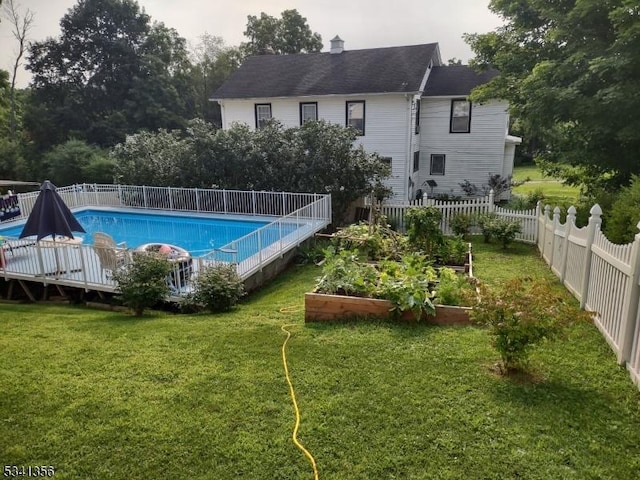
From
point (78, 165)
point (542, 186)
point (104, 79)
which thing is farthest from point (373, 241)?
point (104, 79)

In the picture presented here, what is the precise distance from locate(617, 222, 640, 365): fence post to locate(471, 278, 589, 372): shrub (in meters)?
0.46

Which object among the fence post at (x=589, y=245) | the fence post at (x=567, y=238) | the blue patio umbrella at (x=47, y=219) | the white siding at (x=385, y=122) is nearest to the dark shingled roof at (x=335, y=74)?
the white siding at (x=385, y=122)

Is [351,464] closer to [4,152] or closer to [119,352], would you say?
[119,352]

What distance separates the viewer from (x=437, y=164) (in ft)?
68.7

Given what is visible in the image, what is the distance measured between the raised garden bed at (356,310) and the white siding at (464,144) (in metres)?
15.9

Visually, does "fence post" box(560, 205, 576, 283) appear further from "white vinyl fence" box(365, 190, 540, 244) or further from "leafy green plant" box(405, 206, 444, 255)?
"white vinyl fence" box(365, 190, 540, 244)

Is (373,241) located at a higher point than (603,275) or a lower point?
lower

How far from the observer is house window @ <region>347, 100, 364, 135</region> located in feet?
64.7

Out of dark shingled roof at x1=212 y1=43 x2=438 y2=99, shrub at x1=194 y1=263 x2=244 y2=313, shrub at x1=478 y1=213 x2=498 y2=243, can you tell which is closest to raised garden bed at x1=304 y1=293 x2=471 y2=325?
shrub at x1=194 y1=263 x2=244 y2=313

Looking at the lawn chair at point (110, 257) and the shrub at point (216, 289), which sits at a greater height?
the lawn chair at point (110, 257)

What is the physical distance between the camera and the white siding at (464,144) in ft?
63.8

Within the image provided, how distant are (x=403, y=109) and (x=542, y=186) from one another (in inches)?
571

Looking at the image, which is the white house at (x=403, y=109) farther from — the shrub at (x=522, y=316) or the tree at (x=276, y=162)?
the shrub at (x=522, y=316)

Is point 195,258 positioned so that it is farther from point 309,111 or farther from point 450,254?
point 309,111
